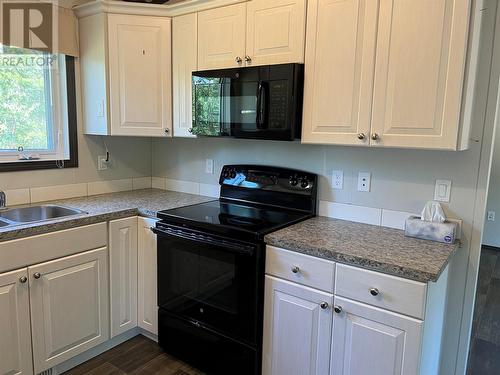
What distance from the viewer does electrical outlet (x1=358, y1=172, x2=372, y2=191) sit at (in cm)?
207

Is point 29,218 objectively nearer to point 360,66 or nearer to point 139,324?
point 139,324

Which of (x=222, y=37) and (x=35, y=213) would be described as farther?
(x=35, y=213)

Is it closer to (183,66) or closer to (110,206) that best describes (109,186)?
(110,206)

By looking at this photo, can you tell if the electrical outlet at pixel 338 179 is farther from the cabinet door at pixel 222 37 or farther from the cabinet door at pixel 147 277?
the cabinet door at pixel 147 277

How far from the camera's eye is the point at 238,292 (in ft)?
6.18

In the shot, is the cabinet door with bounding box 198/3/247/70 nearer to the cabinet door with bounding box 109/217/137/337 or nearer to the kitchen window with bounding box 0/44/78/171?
the kitchen window with bounding box 0/44/78/171

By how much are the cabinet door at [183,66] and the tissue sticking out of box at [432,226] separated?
145cm

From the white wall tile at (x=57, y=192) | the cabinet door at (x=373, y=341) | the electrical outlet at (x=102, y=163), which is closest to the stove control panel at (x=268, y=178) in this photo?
the cabinet door at (x=373, y=341)

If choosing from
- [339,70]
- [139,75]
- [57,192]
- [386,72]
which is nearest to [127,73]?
[139,75]

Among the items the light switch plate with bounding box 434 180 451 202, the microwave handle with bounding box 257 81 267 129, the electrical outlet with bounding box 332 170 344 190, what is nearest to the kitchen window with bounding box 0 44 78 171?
the microwave handle with bounding box 257 81 267 129

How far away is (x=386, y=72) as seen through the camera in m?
1.68

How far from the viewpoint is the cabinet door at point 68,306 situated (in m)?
1.93

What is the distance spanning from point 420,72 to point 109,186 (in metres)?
2.27

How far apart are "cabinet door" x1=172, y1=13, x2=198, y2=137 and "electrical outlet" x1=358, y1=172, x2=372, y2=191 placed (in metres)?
1.11
